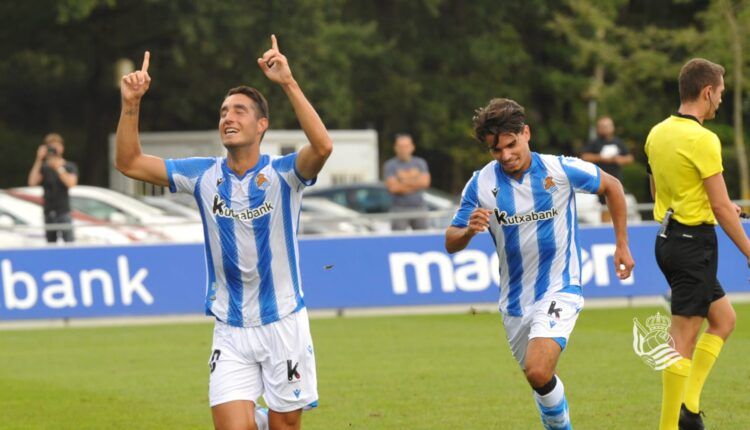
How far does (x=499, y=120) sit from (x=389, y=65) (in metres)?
37.9

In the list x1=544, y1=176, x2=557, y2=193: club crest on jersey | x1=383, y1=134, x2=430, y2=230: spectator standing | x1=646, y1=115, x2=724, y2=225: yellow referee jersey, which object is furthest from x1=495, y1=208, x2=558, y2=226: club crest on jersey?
x1=383, y1=134, x2=430, y2=230: spectator standing

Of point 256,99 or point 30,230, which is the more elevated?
point 256,99

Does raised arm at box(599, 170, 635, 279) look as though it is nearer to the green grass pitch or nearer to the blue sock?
the blue sock

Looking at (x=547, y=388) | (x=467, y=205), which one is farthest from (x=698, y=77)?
(x=547, y=388)

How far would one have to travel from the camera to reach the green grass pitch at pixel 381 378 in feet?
34.2

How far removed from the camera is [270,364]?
296 inches

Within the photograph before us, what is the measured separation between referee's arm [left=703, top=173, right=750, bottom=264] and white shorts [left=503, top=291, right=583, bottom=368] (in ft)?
3.14

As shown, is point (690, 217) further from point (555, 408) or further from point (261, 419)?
point (261, 419)

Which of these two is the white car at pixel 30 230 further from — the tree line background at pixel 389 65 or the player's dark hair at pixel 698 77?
the tree line background at pixel 389 65

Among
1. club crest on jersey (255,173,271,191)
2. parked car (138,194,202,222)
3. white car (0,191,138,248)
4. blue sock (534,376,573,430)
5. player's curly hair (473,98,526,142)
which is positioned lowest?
parked car (138,194,202,222)

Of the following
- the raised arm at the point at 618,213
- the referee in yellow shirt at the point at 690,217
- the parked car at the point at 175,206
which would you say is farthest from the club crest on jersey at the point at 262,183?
the parked car at the point at 175,206

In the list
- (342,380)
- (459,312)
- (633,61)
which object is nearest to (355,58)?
(633,61)

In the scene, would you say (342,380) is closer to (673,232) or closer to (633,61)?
(673,232)

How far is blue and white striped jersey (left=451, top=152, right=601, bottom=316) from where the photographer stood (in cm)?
847
